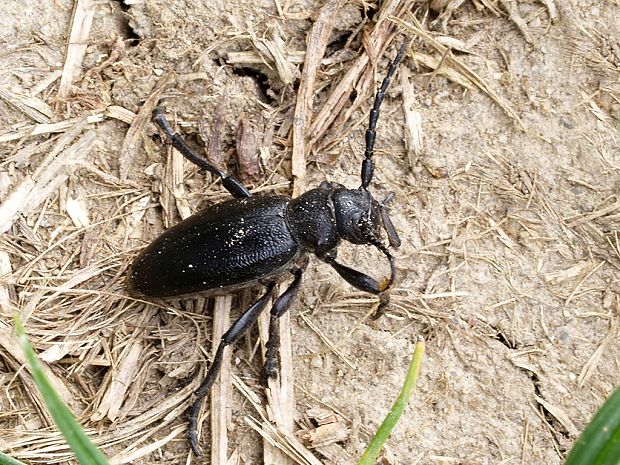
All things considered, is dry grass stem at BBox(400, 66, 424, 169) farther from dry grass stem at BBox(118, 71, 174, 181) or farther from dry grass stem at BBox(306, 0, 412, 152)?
dry grass stem at BBox(118, 71, 174, 181)

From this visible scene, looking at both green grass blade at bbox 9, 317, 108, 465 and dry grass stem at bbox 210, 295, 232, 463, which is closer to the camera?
green grass blade at bbox 9, 317, 108, 465

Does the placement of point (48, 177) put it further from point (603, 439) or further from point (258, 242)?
point (603, 439)

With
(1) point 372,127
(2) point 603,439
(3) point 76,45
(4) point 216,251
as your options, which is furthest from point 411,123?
(2) point 603,439

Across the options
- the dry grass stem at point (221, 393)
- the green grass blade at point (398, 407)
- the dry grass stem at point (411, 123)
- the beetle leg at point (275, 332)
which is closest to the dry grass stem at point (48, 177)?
the dry grass stem at point (221, 393)

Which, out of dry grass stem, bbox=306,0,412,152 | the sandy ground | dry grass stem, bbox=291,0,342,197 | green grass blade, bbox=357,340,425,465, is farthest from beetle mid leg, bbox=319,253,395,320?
green grass blade, bbox=357,340,425,465

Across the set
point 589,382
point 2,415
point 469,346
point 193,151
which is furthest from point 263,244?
point 589,382
